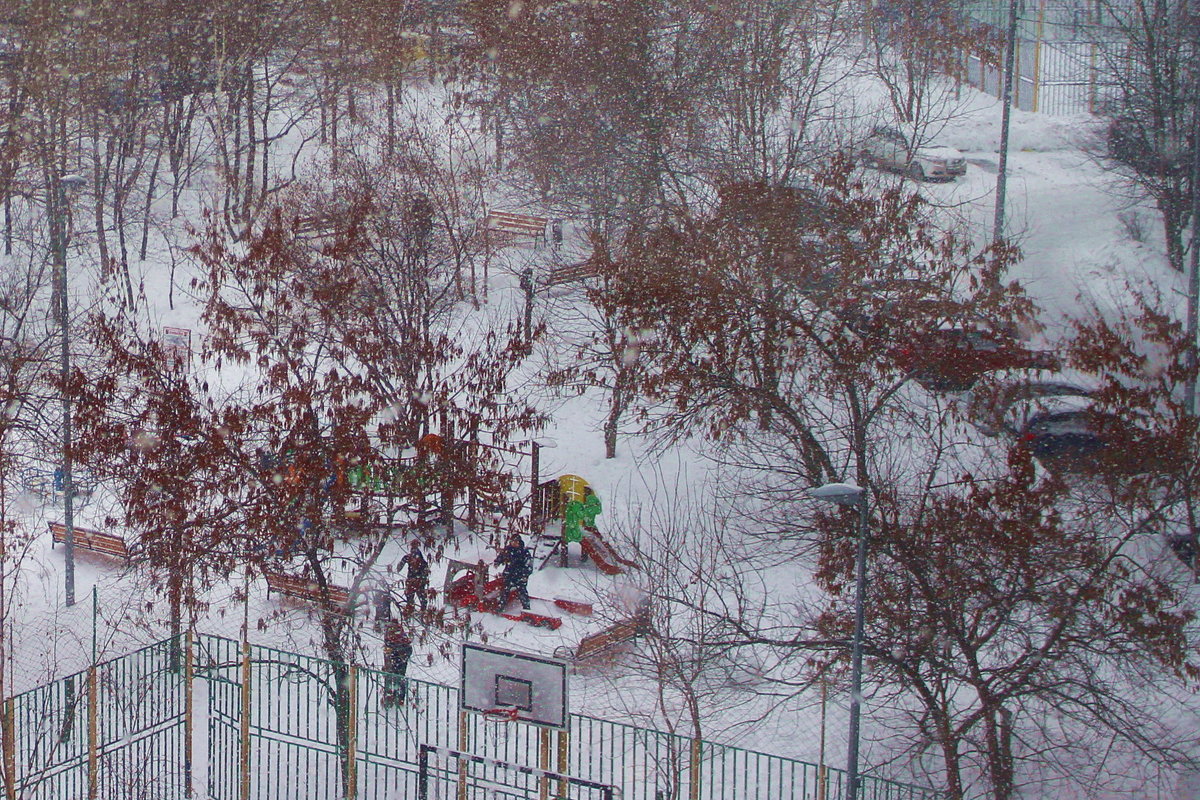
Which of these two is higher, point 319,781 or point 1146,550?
point 1146,550

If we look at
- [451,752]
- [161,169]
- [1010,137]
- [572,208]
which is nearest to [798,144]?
[572,208]

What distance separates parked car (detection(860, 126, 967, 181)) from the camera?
16.0 metres

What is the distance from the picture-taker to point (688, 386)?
41.2 ft

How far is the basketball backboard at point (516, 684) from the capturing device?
27.0ft

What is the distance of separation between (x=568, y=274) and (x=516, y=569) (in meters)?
4.92

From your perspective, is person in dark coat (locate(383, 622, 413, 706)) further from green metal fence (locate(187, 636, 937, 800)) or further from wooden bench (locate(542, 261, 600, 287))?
wooden bench (locate(542, 261, 600, 287))

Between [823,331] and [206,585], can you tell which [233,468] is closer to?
[206,585]

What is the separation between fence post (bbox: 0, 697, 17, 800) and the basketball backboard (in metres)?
2.92

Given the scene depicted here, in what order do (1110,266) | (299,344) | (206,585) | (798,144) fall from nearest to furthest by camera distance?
1. (206,585)
2. (299,344)
3. (1110,266)
4. (798,144)

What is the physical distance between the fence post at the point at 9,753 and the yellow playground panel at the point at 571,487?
5662 mm

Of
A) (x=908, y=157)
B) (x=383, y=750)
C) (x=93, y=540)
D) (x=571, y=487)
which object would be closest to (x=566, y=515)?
(x=571, y=487)

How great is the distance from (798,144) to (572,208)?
3.21 m

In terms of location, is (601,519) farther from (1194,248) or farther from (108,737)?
(1194,248)

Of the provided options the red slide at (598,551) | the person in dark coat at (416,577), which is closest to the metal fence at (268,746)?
the person in dark coat at (416,577)
